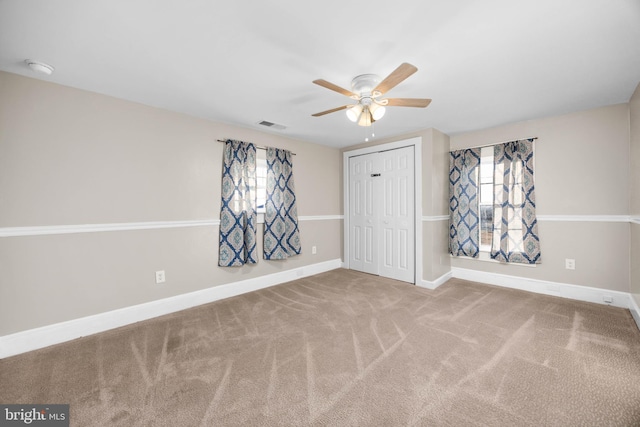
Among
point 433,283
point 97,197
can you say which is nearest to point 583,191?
point 433,283

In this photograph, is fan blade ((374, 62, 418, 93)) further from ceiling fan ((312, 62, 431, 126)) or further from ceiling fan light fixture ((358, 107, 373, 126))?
ceiling fan light fixture ((358, 107, 373, 126))

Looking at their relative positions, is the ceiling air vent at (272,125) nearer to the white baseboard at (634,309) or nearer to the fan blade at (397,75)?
the fan blade at (397,75)

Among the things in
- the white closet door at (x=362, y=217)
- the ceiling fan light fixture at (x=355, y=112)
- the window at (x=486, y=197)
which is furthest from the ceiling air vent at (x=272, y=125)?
the window at (x=486, y=197)

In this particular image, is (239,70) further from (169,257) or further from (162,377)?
(162,377)

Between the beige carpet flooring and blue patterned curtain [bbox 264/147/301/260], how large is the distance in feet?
3.62

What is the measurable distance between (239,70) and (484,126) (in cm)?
341

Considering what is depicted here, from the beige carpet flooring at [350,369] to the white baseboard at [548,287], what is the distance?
0.65ft

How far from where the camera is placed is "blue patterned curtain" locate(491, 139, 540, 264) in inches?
134

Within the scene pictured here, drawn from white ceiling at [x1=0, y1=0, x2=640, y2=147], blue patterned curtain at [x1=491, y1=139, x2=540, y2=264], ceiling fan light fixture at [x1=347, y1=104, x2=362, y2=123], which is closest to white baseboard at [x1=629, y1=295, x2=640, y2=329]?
blue patterned curtain at [x1=491, y1=139, x2=540, y2=264]

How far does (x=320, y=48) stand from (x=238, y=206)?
88.9 inches

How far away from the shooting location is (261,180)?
3.86 m

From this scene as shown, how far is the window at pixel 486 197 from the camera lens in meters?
3.82

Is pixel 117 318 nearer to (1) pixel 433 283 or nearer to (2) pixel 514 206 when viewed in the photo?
(1) pixel 433 283

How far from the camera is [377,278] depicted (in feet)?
13.8
